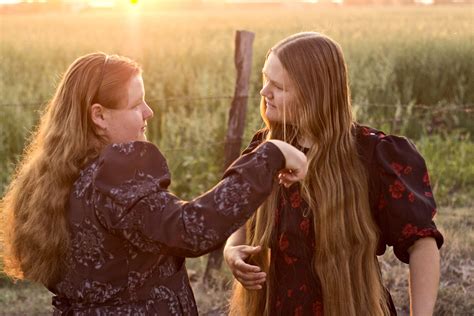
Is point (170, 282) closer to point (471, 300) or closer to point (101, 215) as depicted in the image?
point (101, 215)

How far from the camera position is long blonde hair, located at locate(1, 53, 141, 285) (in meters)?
2.30

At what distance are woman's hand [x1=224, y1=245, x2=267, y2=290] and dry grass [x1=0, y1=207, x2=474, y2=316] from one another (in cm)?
256

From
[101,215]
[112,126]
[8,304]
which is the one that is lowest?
[8,304]

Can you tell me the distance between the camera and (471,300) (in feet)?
16.7

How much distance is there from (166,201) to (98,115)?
33 centimetres

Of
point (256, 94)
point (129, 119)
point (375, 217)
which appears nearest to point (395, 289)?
point (375, 217)

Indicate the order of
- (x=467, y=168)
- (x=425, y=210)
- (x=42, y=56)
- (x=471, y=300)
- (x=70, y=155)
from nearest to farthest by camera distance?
(x=70, y=155)
(x=425, y=210)
(x=471, y=300)
(x=467, y=168)
(x=42, y=56)

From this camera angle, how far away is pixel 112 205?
85.8 inches

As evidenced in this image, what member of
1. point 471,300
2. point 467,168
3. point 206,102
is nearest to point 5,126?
point 206,102

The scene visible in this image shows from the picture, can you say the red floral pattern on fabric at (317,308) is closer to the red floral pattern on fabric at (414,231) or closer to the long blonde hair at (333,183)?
the long blonde hair at (333,183)

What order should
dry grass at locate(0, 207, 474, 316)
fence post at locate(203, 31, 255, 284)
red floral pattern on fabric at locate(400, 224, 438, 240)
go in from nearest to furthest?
1. red floral pattern on fabric at locate(400, 224, 438, 240)
2. dry grass at locate(0, 207, 474, 316)
3. fence post at locate(203, 31, 255, 284)

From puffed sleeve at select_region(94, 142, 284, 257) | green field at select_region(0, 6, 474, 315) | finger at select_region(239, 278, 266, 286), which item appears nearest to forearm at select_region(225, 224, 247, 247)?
finger at select_region(239, 278, 266, 286)

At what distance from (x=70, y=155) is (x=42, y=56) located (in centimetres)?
873

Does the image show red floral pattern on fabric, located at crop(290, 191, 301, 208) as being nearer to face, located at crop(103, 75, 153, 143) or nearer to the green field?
face, located at crop(103, 75, 153, 143)
